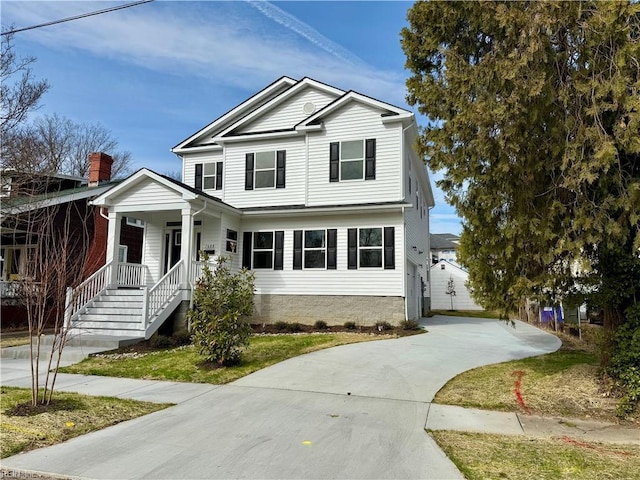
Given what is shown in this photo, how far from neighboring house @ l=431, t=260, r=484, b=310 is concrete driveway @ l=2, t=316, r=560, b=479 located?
21.4 m

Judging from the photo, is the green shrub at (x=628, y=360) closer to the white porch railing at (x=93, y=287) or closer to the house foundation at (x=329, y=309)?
the house foundation at (x=329, y=309)

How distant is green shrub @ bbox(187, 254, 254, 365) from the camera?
28.1 feet

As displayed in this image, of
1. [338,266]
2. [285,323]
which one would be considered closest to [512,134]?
[338,266]

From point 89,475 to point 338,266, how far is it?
37.6 ft

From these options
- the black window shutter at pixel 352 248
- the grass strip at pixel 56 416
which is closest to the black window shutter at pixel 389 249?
the black window shutter at pixel 352 248

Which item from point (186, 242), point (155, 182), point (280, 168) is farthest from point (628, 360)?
point (155, 182)

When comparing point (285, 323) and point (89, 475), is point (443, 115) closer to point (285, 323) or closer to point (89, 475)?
point (89, 475)

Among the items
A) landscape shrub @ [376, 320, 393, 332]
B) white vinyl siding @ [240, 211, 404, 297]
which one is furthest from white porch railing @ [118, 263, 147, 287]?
landscape shrub @ [376, 320, 393, 332]

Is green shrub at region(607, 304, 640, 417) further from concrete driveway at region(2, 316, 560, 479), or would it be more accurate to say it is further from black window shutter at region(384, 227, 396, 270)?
black window shutter at region(384, 227, 396, 270)

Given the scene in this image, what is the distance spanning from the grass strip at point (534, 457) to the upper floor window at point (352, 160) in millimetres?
10857

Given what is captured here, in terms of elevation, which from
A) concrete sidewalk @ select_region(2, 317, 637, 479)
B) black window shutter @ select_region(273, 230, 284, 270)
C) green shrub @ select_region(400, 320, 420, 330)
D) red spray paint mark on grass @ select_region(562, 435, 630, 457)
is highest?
black window shutter @ select_region(273, 230, 284, 270)

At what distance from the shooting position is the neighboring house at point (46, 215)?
626 inches

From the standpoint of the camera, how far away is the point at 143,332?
11609mm

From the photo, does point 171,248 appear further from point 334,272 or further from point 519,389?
point 519,389
